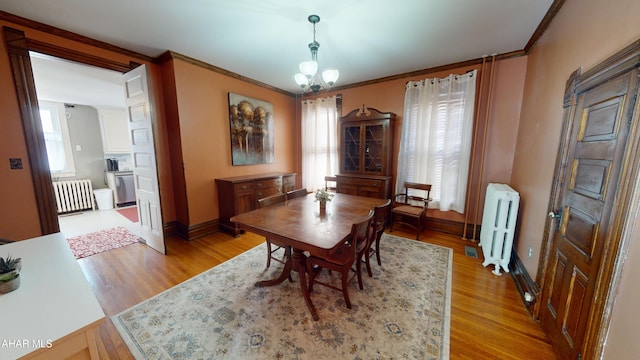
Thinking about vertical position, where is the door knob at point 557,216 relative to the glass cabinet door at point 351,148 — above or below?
below

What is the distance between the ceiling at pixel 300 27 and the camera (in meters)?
1.93

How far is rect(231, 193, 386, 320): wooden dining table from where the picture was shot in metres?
1.58

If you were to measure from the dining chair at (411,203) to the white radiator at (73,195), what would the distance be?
6591mm

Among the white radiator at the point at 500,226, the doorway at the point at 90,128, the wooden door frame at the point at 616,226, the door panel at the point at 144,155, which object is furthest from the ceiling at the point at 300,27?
the white radiator at the point at 500,226

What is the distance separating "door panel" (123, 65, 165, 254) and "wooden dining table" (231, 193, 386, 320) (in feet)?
5.12

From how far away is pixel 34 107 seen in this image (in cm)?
225

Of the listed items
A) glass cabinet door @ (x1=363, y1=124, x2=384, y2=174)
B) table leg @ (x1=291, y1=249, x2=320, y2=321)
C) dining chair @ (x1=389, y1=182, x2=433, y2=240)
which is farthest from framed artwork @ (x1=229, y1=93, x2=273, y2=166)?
dining chair @ (x1=389, y1=182, x2=433, y2=240)

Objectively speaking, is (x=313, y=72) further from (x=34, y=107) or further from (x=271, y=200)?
(x=34, y=107)

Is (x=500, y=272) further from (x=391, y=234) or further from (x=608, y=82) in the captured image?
(x=608, y=82)

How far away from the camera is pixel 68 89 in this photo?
388cm

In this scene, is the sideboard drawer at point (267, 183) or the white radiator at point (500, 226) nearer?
the white radiator at point (500, 226)

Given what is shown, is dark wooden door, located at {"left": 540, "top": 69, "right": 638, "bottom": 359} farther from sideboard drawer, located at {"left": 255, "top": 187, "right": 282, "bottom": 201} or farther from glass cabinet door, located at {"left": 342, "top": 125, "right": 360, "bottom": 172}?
sideboard drawer, located at {"left": 255, "top": 187, "right": 282, "bottom": 201}

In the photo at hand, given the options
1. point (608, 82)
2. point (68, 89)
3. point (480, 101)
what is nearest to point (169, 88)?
point (68, 89)

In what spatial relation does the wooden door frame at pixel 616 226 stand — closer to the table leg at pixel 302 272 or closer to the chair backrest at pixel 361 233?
the chair backrest at pixel 361 233
